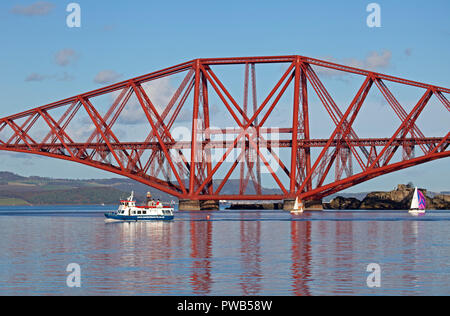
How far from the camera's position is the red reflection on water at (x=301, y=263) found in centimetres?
3691

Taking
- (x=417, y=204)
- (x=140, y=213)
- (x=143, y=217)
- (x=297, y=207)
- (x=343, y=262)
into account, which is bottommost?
(x=343, y=262)

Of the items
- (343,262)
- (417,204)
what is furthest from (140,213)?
(343,262)

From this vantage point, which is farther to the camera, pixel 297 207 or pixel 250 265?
pixel 297 207

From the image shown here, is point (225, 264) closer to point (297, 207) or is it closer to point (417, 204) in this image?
point (297, 207)

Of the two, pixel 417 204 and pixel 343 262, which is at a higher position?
pixel 417 204

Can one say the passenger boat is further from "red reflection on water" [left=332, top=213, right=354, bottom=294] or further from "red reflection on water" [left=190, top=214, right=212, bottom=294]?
"red reflection on water" [left=332, top=213, right=354, bottom=294]

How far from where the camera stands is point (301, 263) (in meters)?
47.8

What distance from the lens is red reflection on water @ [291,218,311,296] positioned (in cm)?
3691

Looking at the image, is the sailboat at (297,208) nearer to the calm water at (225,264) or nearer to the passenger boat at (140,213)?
the passenger boat at (140,213)

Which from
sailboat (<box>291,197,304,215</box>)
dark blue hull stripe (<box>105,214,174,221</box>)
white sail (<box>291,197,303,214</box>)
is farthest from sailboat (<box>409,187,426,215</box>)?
dark blue hull stripe (<box>105,214,174,221</box>)

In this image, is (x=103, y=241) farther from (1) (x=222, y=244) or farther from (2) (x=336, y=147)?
(2) (x=336, y=147)

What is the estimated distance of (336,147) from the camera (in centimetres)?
14512

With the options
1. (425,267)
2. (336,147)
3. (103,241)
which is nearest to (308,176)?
(336,147)
